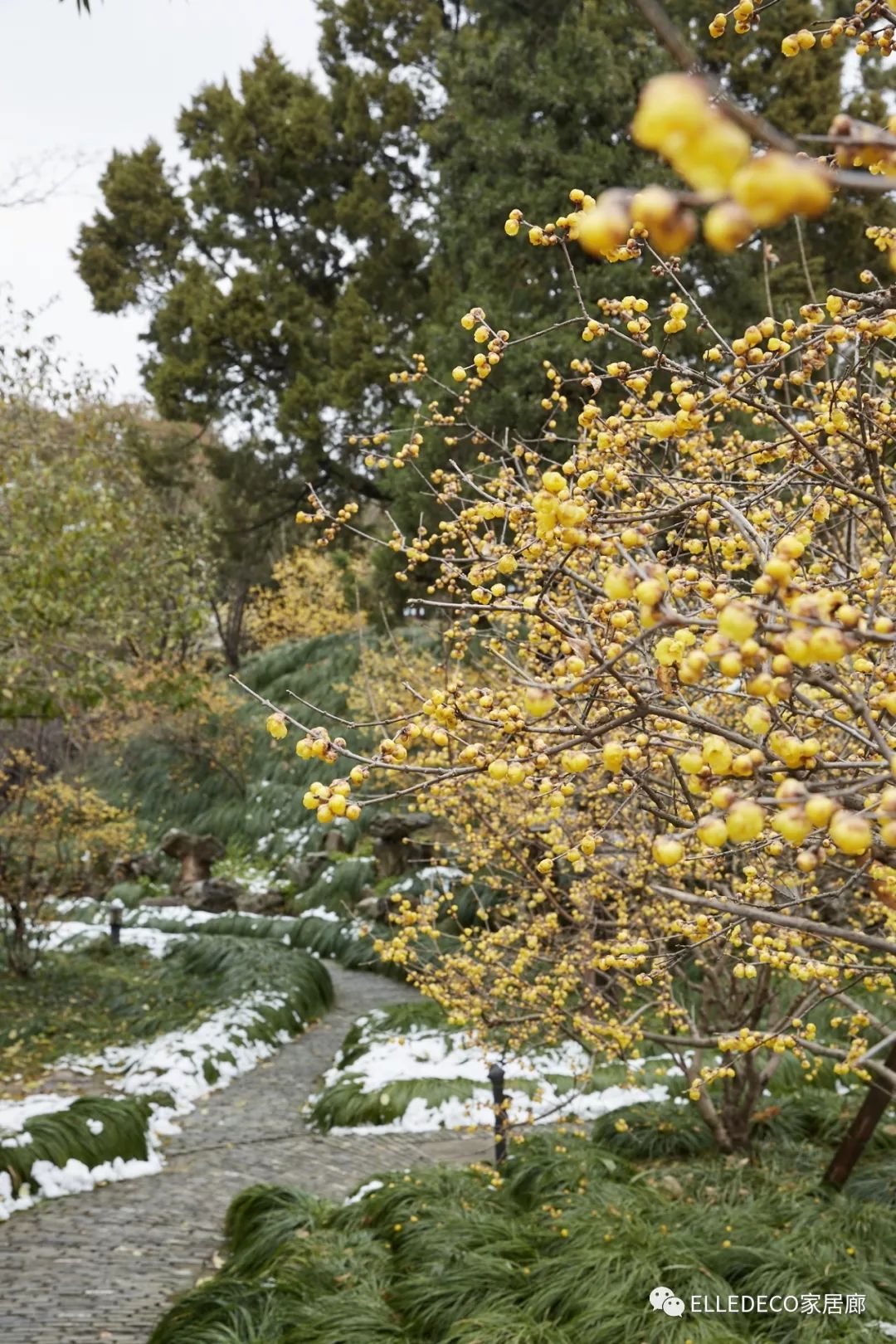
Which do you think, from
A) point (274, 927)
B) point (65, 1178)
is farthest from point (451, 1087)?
point (274, 927)

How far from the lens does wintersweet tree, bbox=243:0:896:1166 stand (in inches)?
38.6

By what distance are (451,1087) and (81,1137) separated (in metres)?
2.85

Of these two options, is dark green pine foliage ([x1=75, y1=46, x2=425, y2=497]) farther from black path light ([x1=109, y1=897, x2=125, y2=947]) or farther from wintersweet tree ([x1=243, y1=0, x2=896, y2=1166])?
wintersweet tree ([x1=243, y1=0, x2=896, y2=1166])

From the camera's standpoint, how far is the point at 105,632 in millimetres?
8500

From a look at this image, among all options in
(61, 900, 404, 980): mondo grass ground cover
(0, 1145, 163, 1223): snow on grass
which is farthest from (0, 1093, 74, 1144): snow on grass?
(61, 900, 404, 980): mondo grass ground cover

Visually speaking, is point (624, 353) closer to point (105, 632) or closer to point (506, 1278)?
point (105, 632)

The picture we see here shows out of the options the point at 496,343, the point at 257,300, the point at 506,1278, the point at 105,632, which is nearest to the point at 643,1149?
the point at 506,1278

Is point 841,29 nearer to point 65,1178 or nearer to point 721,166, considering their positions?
point 721,166

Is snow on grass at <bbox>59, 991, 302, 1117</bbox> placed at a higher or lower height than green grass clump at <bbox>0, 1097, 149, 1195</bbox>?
lower

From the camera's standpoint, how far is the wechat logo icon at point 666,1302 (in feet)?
12.4

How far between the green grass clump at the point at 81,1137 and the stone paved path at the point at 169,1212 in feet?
0.79

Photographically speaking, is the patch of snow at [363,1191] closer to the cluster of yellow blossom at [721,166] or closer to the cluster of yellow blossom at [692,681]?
the cluster of yellow blossom at [692,681]

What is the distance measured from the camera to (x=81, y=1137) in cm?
634

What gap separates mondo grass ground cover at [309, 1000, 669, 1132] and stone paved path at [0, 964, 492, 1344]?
0.74ft
